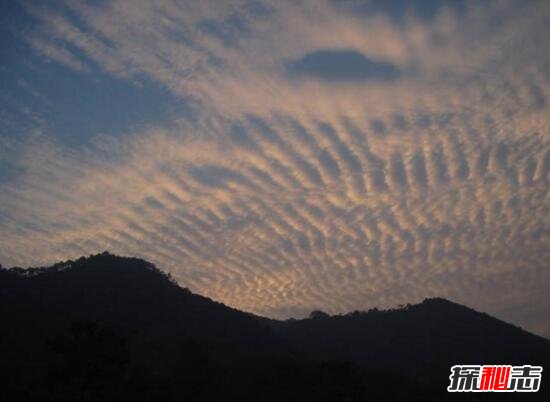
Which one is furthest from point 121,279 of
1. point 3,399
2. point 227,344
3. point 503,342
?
point 503,342

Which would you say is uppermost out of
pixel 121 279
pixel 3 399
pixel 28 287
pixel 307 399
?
pixel 121 279

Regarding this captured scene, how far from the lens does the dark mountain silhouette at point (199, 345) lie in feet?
113

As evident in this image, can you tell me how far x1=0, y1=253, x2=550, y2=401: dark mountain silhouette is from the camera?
113 feet

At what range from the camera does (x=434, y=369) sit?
97688mm

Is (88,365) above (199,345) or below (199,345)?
below

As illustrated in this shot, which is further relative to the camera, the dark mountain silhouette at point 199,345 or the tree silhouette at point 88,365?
the dark mountain silhouette at point 199,345

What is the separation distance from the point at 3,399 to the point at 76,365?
677 cm

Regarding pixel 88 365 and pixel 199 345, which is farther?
pixel 199 345

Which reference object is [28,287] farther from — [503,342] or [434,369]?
[503,342]

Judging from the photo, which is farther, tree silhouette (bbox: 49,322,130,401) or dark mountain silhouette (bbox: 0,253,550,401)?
dark mountain silhouette (bbox: 0,253,550,401)

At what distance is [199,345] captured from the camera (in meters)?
59.2

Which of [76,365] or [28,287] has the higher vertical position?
[28,287]

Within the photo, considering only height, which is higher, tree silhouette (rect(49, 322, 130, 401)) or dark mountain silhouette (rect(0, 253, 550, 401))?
dark mountain silhouette (rect(0, 253, 550, 401))

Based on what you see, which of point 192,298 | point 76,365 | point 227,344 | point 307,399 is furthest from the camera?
point 192,298
